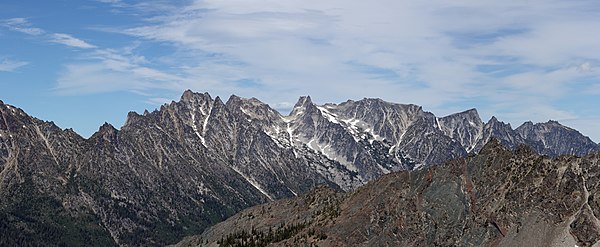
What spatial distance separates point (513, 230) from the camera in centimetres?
17462

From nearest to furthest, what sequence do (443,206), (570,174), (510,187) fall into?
(570,174) < (510,187) < (443,206)

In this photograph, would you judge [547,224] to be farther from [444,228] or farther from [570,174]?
[444,228]

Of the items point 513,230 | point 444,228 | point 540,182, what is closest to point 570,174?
point 540,182

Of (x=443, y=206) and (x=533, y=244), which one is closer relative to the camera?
(x=533, y=244)

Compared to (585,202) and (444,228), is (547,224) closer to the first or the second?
(585,202)

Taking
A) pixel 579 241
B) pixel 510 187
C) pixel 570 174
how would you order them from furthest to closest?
pixel 510 187, pixel 570 174, pixel 579 241

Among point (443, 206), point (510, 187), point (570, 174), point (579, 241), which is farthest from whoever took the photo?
point (443, 206)

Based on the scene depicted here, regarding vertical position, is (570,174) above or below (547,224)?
above

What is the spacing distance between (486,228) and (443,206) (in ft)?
62.4

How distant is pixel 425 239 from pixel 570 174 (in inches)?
1759

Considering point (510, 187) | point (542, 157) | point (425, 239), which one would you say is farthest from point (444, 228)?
point (542, 157)

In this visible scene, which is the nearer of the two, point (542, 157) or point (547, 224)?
point (547, 224)

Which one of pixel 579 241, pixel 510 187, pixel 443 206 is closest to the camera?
pixel 579 241

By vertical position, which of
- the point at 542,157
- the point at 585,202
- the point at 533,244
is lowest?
the point at 533,244
